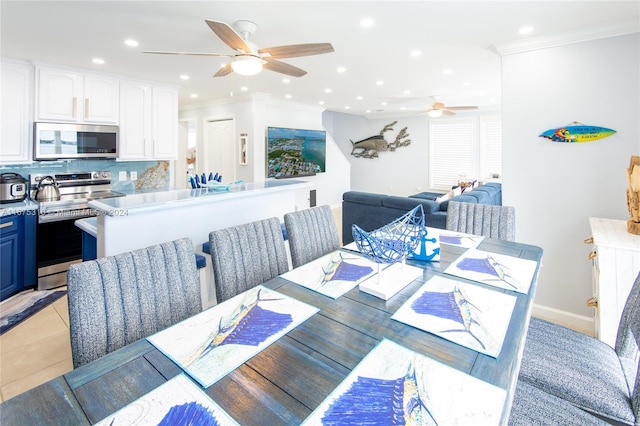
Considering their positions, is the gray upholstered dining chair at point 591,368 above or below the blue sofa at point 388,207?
below

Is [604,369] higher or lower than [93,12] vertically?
lower

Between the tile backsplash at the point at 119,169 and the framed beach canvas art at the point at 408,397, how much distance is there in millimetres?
4530

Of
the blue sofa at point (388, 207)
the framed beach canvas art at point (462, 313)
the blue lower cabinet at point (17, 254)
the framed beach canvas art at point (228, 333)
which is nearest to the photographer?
the framed beach canvas art at point (228, 333)

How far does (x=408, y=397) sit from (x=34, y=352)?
2864 mm

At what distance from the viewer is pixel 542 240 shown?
3.02m

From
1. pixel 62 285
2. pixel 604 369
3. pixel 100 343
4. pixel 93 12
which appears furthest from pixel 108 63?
pixel 604 369

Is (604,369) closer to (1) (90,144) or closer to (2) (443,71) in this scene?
(2) (443,71)

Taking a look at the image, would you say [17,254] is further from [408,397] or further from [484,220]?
[484,220]

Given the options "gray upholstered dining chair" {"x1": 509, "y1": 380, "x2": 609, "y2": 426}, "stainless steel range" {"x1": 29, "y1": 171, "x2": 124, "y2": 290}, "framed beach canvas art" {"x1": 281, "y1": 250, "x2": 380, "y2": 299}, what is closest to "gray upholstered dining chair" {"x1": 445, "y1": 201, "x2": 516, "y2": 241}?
"framed beach canvas art" {"x1": 281, "y1": 250, "x2": 380, "y2": 299}

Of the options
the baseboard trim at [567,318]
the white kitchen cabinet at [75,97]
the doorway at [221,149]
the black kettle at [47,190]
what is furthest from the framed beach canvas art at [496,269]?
the doorway at [221,149]

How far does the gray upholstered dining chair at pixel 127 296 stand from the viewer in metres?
1.11

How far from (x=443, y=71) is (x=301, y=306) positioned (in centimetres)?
Answer: 402

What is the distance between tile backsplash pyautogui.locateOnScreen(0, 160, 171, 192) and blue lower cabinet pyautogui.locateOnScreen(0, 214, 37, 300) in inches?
35.2

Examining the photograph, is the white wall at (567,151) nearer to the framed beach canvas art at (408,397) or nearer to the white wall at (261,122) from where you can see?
the framed beach canvas art at (408,397)
